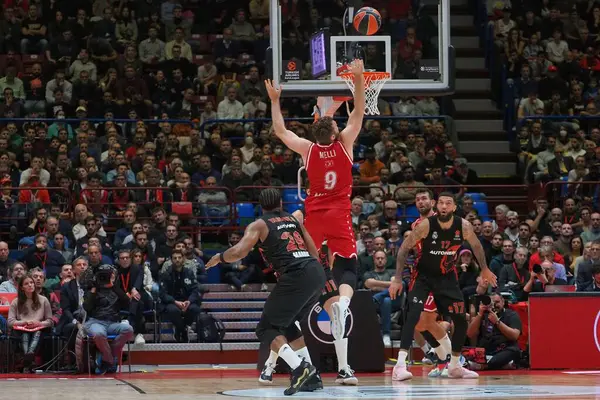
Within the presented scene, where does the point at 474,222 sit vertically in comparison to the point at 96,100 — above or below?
below

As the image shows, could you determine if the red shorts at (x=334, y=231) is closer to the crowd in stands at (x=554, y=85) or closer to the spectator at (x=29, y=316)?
the spectator at (x=29, y=316)

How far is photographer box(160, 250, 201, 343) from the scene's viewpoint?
58.9ft

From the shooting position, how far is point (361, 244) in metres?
19.5

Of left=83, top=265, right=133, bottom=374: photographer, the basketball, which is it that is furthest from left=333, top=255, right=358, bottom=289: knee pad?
left=83, top=265, right=133, bottom=374: photographer

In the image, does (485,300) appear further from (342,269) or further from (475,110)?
(475,110)

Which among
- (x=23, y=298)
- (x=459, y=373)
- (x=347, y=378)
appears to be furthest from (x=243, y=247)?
(x=23, y=298)

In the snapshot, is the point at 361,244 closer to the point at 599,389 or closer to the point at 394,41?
the point at 394,41

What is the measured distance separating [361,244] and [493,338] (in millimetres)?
4077

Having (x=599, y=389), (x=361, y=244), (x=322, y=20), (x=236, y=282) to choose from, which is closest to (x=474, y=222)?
(x=361, y=244)

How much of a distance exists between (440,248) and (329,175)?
5.58ft

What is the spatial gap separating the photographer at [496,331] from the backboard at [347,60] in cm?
295

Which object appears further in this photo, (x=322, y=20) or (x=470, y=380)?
(x=322, y=20)

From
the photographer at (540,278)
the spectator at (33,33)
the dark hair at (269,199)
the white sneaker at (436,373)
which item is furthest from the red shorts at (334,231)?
the spectator at (33,33)

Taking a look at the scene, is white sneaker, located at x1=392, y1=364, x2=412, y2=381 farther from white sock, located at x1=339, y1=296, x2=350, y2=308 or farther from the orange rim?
the orange rim
